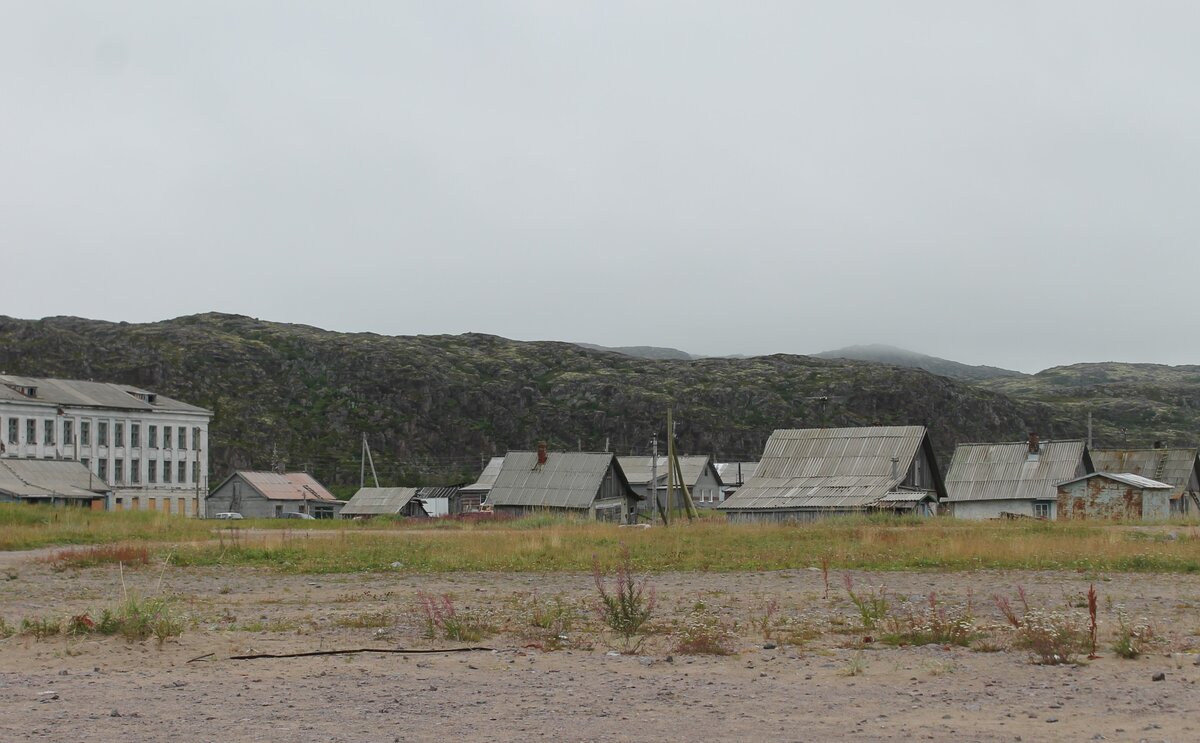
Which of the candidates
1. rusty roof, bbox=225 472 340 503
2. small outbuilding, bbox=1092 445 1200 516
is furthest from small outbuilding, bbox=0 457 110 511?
small outbuilding, bbox=1092 445 1200 516

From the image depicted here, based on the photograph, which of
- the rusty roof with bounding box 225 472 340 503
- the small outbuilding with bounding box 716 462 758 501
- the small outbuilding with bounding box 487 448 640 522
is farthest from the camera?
the small outbuilding with bounding box 716 462 758 501

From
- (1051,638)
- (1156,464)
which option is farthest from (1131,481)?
(1051,638)

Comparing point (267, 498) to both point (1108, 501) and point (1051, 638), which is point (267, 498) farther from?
point (1051, 638)

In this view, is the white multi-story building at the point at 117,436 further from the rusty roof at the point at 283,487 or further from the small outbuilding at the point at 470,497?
the small outbuilding at the point at 470,497

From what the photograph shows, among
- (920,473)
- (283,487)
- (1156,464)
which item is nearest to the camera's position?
(920,473)

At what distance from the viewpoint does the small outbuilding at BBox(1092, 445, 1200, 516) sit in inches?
2749

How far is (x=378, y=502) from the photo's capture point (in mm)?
81062

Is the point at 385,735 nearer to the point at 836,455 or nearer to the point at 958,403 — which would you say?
the point at 836,455

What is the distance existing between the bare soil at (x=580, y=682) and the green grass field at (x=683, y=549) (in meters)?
5.16

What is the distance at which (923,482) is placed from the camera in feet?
212

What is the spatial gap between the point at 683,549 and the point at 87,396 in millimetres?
74611

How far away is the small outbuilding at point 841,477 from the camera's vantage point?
5952cm

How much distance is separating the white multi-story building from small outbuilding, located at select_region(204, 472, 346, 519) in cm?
227

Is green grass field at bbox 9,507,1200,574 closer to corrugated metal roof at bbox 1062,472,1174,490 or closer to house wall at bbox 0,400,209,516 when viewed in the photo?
corrugated metal roof at bbox 1062,472,1174,490
